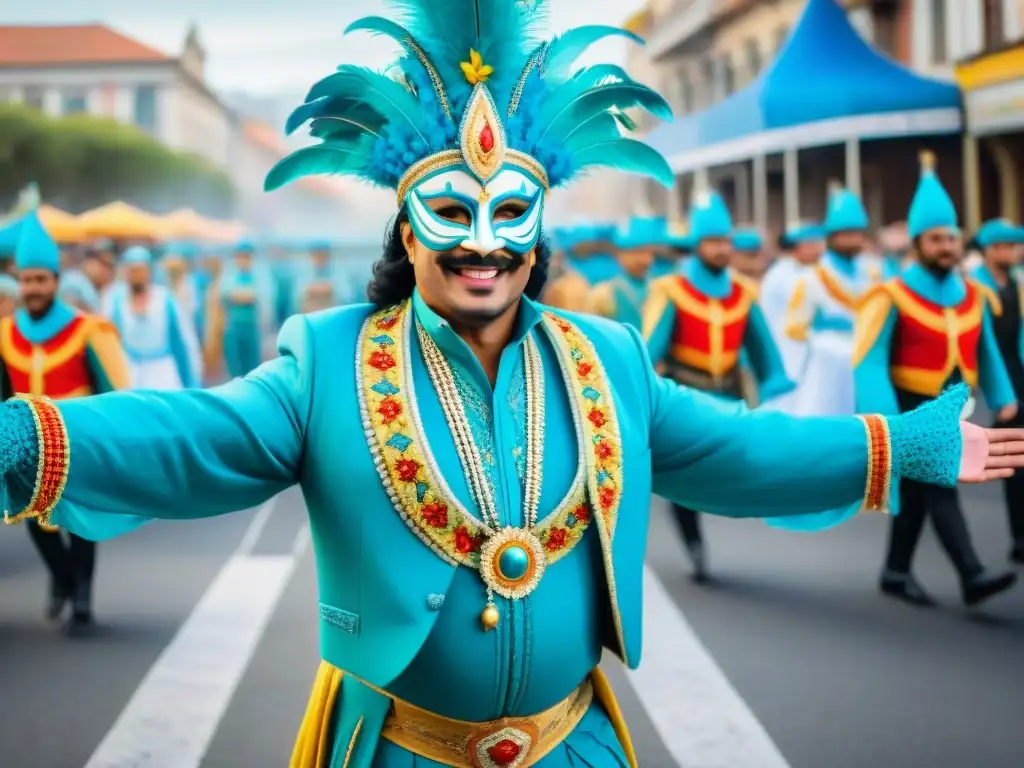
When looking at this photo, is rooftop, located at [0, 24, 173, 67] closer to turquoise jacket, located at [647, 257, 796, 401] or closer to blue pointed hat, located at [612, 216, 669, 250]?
blue pointed hat, located at [612, 216, 669, 250]

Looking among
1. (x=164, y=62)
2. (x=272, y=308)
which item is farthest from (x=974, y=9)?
(x=164, y=62)

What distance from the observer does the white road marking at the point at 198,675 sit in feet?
18.6

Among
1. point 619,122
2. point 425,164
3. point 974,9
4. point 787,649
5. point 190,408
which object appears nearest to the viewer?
point 190,408

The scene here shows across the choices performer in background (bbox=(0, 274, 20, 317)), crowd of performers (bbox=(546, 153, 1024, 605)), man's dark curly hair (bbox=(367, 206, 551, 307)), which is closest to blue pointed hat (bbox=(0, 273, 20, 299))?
performer in background (bbox=(0, 274, 20, 317))

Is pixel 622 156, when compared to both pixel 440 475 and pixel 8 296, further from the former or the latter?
pixel 8 296

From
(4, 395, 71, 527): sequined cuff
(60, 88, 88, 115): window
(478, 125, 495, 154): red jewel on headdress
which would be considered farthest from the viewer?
(60, 88, 88, 115): window

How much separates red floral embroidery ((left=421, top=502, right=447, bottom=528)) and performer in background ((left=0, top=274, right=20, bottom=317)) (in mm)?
6513

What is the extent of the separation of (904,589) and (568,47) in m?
5.41

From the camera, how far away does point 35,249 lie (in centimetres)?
753

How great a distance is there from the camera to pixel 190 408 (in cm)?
286

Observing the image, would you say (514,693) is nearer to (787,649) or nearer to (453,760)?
(453,760)

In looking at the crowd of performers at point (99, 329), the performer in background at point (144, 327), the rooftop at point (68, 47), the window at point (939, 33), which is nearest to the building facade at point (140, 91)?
the rooftop at point (68, 47)

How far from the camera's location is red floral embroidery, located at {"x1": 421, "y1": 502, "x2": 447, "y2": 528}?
2.95m

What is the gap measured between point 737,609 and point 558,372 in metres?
4.86
